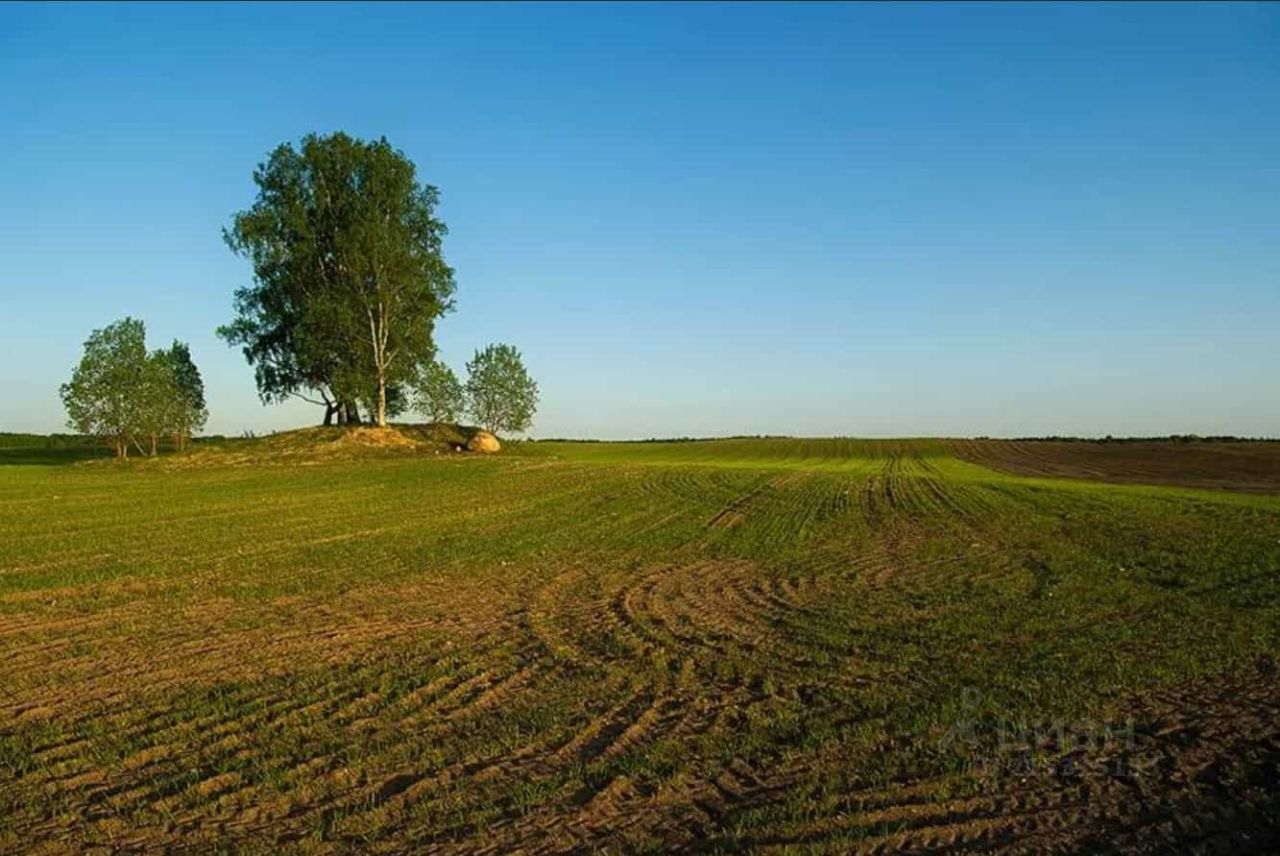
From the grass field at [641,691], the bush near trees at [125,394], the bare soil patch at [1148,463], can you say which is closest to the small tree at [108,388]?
the bush near trees at [125,394]

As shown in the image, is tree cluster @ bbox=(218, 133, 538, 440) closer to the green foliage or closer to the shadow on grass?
the green foliage

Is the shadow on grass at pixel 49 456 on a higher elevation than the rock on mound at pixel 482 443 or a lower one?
lower

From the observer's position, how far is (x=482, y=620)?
13.3m

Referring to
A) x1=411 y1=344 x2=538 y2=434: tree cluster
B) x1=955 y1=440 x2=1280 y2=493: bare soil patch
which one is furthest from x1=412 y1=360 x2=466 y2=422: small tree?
x1=955 y1=440 x2=1280 y2=493: bare soil patch

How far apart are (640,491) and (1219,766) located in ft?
96.1

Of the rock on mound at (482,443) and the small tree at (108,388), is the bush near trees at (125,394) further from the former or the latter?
the rock on mound at (482,443)

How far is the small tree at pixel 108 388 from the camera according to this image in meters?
62.8

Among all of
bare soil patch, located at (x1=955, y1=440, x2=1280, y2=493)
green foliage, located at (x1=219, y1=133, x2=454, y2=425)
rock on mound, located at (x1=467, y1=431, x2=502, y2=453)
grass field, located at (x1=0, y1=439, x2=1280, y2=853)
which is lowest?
grass field, located at (x1=0, y1=439, x2=1280, y2=853)

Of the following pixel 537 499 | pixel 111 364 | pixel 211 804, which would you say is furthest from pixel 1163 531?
pixel 111 364

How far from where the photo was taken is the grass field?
630 cm

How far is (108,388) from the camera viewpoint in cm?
6328

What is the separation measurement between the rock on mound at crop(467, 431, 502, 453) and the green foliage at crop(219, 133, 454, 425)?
21.4 feet

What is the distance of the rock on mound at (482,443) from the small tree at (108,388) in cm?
2510

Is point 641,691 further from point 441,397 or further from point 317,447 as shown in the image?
point 441,397
